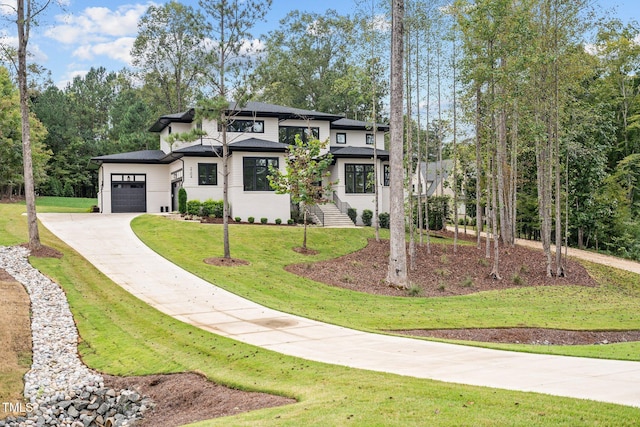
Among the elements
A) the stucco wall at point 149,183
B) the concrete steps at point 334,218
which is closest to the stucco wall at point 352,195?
the concrete steps at point 334,218

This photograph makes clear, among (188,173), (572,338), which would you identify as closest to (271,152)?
(188,173)

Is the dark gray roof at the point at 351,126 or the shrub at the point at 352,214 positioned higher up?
the dark gray roof at the point at 351,126

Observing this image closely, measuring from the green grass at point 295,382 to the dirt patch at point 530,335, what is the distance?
329 centimetres

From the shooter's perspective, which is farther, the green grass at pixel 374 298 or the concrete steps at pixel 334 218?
the concrete steps at pixel 334 218

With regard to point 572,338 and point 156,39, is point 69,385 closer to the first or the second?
point 572,338

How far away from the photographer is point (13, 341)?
10406 millimetres

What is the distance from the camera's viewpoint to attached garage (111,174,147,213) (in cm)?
3438

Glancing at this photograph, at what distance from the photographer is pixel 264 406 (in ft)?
21.7

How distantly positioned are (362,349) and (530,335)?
17.6 feet

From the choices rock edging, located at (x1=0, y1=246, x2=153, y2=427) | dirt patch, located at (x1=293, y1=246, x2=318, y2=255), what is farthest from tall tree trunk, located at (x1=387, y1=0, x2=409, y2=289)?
rock edging, located at (x1=0, y1=246, x2=153, y2=427)

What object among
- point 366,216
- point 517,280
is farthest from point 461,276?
point 366,216

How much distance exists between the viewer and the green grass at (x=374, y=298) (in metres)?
12.9

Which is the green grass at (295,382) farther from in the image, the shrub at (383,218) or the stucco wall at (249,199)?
the shrub at (383,218)

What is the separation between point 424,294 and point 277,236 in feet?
30.7
